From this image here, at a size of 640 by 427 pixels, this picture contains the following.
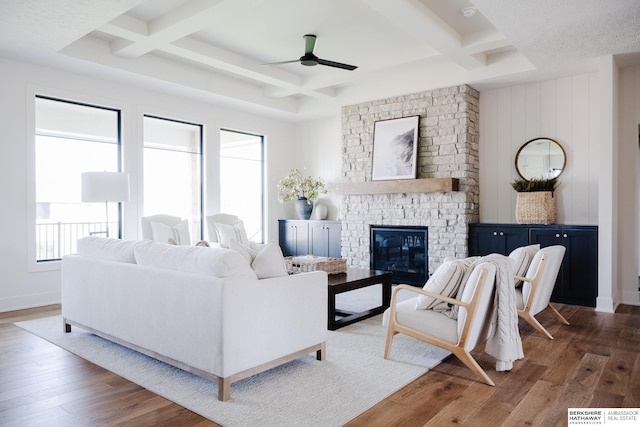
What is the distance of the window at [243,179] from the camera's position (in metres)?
7.50

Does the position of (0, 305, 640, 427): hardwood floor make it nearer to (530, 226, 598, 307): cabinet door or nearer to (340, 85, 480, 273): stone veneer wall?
(530, 226, 598, 307): cabinet door

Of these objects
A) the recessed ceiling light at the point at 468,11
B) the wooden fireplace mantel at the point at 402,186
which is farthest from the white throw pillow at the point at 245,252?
the wooden fireplace mantel at the point at 402,186

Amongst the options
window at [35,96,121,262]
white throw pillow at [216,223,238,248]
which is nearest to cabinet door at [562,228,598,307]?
white throw pillow at [216,223,238,248]

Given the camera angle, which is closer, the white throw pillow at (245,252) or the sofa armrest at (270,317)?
the sofa armrest at (270,317)

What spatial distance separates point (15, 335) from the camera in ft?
12.7

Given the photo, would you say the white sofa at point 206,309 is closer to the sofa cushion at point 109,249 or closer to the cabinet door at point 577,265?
the sofa cushion at point 109,249

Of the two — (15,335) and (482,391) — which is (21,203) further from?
(482,391)

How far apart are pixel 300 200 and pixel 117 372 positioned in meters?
5.01

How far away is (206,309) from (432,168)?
438 cm

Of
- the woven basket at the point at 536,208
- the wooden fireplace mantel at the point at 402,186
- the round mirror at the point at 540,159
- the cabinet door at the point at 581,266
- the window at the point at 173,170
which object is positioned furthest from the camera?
the window at the point at 173,170

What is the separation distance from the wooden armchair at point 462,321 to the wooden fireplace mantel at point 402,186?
295cm

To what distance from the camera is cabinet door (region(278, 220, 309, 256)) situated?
25.2 ft

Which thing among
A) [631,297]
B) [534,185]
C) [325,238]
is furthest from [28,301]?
[631,297]

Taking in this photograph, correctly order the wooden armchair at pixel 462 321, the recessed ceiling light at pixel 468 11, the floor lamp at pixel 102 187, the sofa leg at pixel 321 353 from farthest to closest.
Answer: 1. the floor lamp at pixel 102 187
2. the recessed ceiling light at pixel 468 11
3. the sofa leg at pixel 321 353
4. the wooden armchair at pixel 462 321
